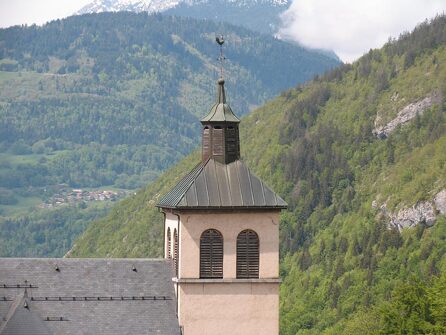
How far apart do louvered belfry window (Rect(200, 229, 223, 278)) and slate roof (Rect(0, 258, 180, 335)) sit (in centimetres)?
172

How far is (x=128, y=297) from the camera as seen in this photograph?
64000mm

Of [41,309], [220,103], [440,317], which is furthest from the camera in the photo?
[440,317]

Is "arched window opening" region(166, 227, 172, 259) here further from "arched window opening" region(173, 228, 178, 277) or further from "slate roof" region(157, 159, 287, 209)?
"slate roof" region(157, 159, 287, 209)

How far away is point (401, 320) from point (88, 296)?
2838 cm

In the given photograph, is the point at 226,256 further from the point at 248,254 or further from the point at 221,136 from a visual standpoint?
the point at 221,136

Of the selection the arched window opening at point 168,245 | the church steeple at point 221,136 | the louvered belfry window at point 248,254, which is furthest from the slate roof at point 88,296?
the church steeple at point 221,136

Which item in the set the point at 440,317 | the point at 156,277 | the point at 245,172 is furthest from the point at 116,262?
the point at 440,317

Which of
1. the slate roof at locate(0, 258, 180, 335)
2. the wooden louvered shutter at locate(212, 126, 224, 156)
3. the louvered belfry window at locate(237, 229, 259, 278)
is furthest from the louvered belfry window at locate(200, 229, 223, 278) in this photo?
the wooden louvered shutter at locate(212, 126, 224, 156)

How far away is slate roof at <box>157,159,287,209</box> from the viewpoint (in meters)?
65.0

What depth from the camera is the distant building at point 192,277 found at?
63.3 meters

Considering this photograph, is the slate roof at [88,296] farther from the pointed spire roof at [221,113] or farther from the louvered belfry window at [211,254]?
the pointed spire roof at [221,113]

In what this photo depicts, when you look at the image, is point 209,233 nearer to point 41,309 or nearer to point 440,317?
point 41,309

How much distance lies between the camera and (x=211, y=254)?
65.1 meters

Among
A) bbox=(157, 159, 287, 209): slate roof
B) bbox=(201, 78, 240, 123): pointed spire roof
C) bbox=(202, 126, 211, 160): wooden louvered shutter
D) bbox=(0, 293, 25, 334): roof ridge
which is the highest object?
bbox=(201, 78, 240, 123): pointed spire roof
